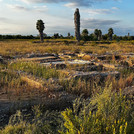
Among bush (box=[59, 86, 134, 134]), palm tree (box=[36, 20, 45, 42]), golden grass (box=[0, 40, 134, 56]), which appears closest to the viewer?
bush (box=[59, 86, 134, 134])

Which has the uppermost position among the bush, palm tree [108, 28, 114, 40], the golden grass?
palm tree [108, 28, 114, 40]

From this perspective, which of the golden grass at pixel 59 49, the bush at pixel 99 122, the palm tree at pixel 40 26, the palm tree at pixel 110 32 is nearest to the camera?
the bush at pixel 99 122

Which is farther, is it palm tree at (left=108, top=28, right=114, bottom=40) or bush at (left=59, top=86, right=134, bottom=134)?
palm tree at (left=108, top=28, right=114, bottom=40)

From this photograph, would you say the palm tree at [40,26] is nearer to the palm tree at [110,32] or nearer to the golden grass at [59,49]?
the golden grass at [59,49]

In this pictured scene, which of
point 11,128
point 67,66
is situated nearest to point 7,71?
point 67,66

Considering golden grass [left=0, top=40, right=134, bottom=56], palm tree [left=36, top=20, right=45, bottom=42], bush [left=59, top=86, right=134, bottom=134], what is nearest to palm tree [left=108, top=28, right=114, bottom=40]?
palm tree [left=36, top=20, right=45, bottom=42]

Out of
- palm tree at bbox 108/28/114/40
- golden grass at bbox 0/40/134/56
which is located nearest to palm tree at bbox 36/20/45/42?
golden grass at bbox 0/40/134/56

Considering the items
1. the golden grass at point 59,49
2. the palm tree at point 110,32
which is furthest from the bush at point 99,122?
the palm tree at point 110,32

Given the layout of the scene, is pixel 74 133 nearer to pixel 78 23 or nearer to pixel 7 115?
pixel 7 115

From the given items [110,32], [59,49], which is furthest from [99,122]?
[110,32]

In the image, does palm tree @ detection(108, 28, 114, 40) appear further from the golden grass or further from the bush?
the bush

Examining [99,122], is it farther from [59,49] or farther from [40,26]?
[40,26]

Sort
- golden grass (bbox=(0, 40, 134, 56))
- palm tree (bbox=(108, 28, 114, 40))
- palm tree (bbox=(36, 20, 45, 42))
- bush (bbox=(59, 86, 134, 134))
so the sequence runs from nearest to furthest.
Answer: bush (bbox=(59, 86, 134, 134)) → golden grass (bbox=(0, 40, 134, 56)) → palm tree (bbox=(36, 20, 45, 42)) → palm tree (bbox=(108, 28, 114, 40))

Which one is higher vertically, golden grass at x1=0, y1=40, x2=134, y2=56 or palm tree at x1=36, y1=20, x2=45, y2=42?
palm tree at x1=36, y1=20, x2=45, y2=42
